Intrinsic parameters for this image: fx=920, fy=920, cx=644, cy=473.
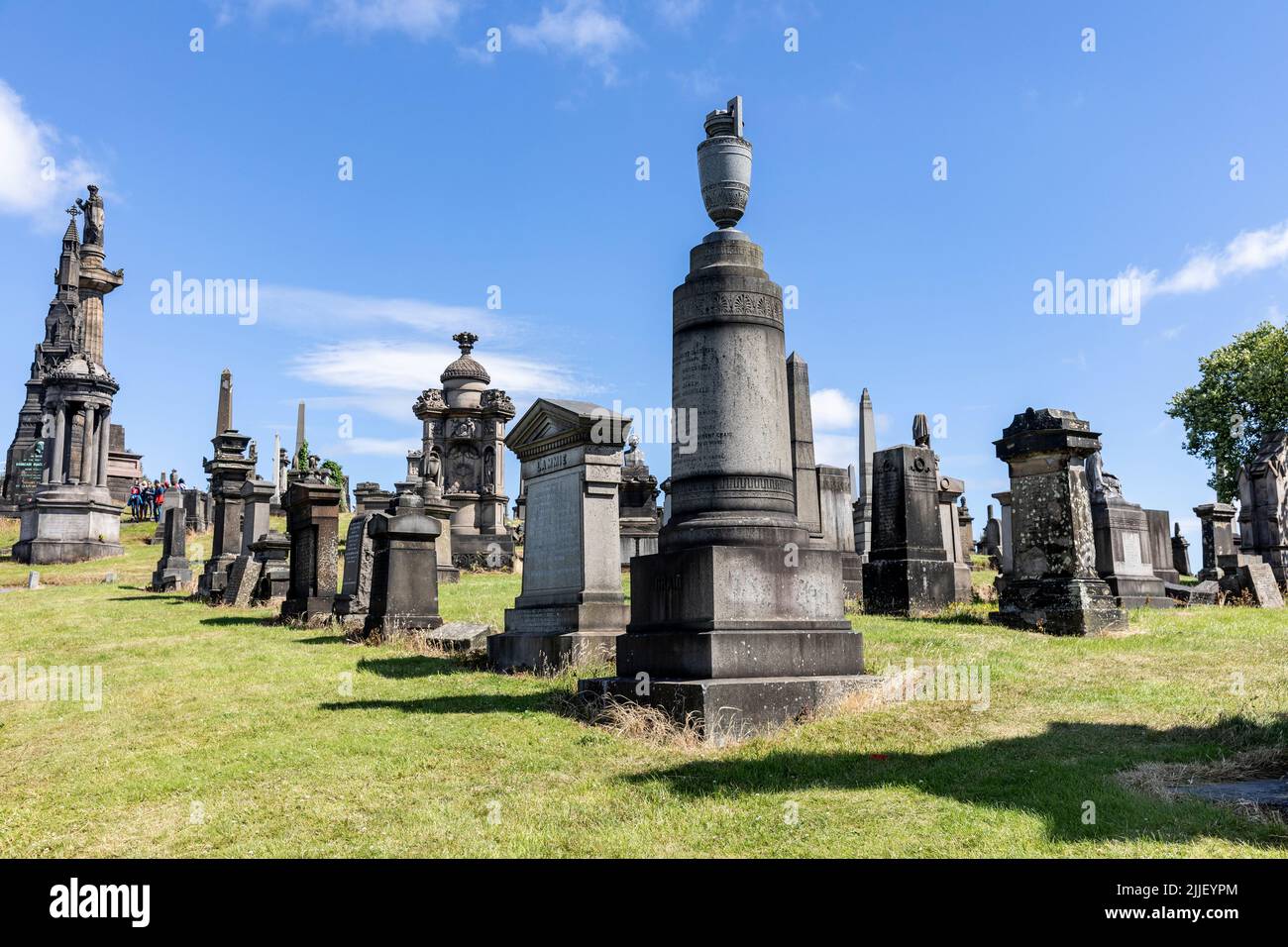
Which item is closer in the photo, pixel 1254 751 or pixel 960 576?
pixel 1254 751

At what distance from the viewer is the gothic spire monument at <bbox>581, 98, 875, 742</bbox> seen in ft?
23.5

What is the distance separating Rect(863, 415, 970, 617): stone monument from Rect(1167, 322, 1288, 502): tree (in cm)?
3422

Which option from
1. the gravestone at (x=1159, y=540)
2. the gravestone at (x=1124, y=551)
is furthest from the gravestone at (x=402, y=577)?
the gravestone at (x=1159, y=540)

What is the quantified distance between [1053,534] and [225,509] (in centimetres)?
1899

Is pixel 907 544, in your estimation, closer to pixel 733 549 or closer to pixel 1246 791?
pixel 733 549

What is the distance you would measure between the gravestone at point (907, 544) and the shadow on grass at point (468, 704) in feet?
25.0

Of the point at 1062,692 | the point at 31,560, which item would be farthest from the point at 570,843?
the point at 31,560

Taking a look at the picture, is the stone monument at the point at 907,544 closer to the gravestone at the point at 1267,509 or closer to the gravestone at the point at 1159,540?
the gravestone at the point at 1159,540

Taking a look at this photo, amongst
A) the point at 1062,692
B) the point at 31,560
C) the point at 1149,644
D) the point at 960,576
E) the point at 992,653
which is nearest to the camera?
the point at 1062,692

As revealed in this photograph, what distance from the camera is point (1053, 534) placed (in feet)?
40.4

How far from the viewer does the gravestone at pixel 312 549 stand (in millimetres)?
16219
